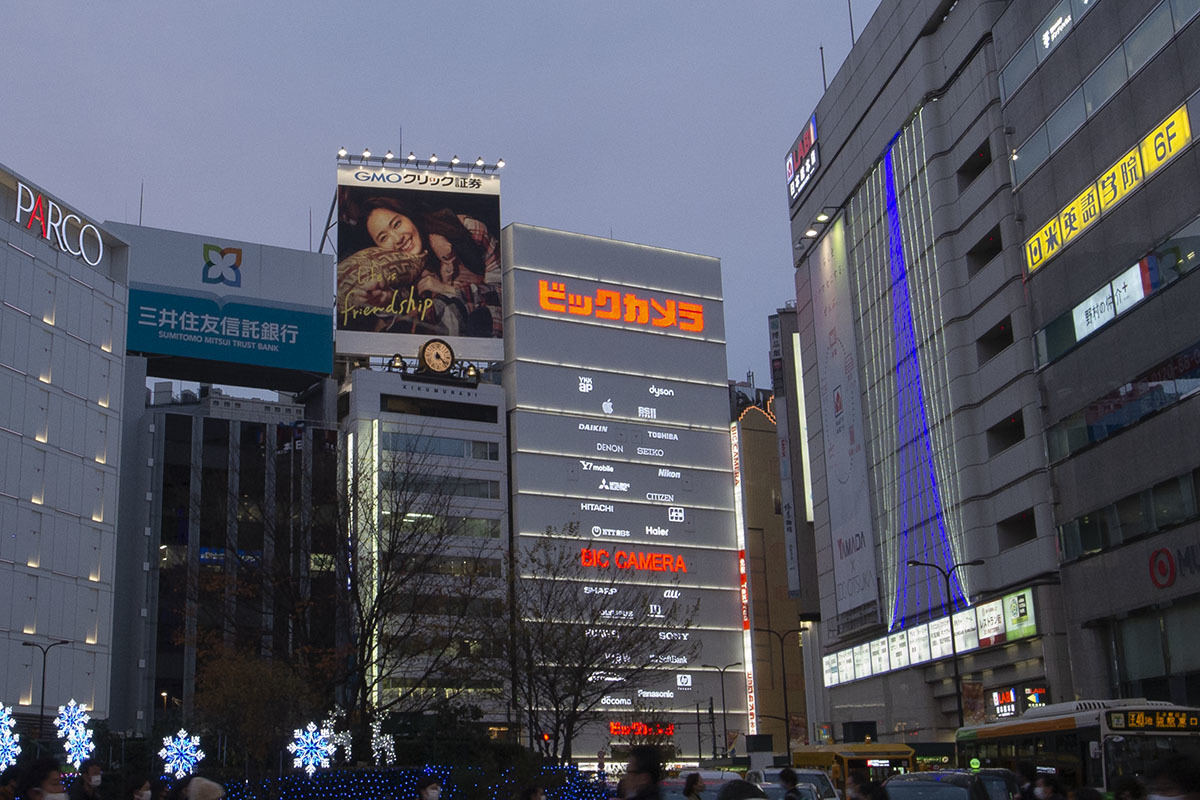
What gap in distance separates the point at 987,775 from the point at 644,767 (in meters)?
18.5

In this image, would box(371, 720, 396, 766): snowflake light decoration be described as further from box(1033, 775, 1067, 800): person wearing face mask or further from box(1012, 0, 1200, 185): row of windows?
box(1012, 0, 1200, 185): row of windows

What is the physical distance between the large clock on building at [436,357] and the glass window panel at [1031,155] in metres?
55.9

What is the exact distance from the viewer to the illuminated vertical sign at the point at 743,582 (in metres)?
112

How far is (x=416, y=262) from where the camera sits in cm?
10631

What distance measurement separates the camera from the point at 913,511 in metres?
66.6

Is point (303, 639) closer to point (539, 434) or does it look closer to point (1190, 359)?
point (1190, 359)

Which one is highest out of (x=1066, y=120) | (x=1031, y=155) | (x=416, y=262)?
(x=416, y=262)

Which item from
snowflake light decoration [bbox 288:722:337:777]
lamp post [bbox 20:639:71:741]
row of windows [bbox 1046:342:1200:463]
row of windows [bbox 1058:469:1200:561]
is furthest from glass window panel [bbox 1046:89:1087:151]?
lamp post [bbox 20:639:71:741]

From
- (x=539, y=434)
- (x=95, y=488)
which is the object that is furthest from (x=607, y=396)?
(x=95, y=488)

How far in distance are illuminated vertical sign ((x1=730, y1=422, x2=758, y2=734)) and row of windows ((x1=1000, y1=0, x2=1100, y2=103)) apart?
209ft

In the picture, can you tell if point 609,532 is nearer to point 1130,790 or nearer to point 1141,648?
point 1141,648

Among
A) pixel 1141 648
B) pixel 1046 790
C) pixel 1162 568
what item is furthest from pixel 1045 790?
pixel 1141 648

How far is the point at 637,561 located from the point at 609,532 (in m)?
3.21

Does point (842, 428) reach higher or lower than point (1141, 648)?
higher
